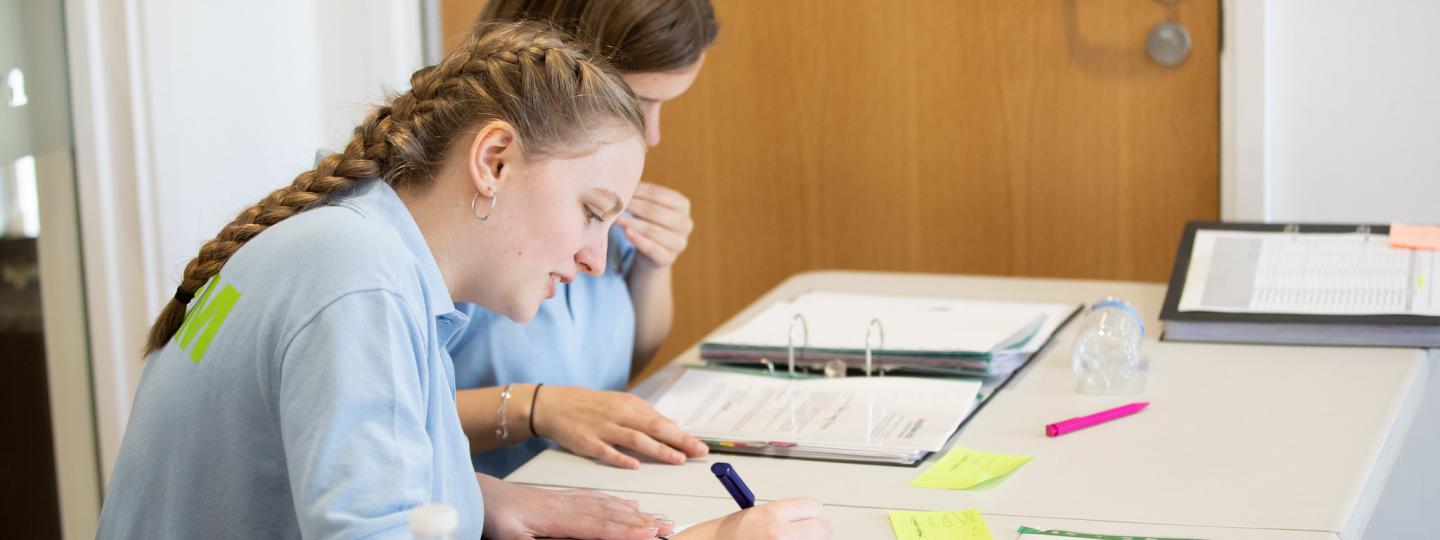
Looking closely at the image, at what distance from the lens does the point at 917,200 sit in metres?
2.56

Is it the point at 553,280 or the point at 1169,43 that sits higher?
the point at 1169,43

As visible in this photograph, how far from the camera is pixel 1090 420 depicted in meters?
1.36

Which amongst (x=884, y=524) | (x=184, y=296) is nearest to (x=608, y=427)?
(x=884, y=524)

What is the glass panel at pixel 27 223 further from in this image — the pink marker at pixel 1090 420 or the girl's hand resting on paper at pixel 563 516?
the pink marker at pixel 1090 420

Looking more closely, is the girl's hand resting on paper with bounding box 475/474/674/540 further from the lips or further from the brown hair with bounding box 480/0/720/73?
the brown hair with bounding box 480/0/720/73

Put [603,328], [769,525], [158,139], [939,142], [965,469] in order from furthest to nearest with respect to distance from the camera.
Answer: [939,142] < [158,139] < [603,328] < [965,469] < [769,525]

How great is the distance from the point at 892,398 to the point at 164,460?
74 centimetres

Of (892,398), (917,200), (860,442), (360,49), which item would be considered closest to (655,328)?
(892,398)

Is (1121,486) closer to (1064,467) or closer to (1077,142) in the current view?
(1064,467)

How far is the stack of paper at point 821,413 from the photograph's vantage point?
1303mm

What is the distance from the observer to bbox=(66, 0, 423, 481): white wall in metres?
1.73

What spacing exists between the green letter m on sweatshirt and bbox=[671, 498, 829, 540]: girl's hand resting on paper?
351 mm

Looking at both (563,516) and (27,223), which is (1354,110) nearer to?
(563,516)

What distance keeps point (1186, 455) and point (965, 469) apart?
199mm
